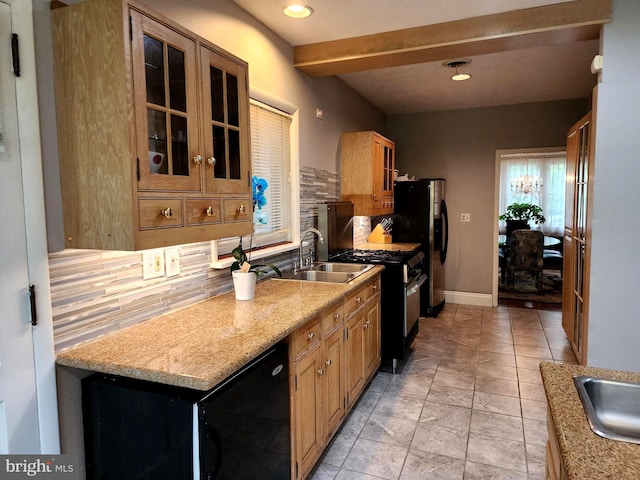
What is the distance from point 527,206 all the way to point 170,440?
28.1ft

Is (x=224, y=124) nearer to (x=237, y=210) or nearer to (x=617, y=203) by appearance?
(x=237, y=210)

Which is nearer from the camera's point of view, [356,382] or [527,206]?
[356,382]

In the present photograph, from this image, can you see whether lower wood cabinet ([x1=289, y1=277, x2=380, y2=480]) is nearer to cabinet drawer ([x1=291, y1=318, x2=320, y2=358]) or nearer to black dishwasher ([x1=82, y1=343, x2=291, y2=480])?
cabinet drawer ([x1=291, y1=318, x2=320, y2=358])

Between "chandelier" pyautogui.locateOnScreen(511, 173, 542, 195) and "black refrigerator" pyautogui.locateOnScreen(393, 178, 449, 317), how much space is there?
15.1ft

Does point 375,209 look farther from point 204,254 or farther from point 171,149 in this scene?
point 171,149

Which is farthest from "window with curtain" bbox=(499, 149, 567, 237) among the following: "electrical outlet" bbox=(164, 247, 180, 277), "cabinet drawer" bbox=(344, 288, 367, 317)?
"electrical outlet" bbox=(164, 247, 180, 277)

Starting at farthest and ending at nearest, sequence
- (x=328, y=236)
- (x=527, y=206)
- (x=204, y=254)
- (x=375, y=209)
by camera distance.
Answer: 1. (x=527, y=206)
2. (x=375, y=209)
3. (x=328, y=236)
4. (x=204, y=254)

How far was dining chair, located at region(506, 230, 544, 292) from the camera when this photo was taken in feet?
19.9

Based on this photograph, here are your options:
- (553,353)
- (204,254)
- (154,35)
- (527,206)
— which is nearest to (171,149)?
(154,35)

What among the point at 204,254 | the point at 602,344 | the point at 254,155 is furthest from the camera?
the point at 254,155

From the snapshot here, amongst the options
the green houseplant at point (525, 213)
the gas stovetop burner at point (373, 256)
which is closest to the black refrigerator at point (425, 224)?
the gas stovetop burner at point (373, 256)

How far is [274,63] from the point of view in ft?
9.33

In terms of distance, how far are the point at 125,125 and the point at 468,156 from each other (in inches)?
192

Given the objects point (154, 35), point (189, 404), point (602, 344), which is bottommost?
point (602, 344)
